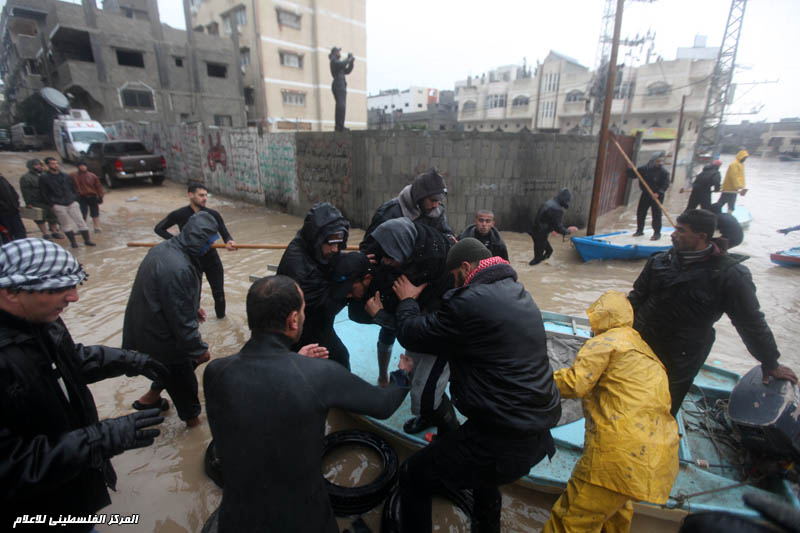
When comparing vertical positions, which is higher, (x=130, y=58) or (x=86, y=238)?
(x=130, y=58)

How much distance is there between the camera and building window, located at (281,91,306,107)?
28.0m

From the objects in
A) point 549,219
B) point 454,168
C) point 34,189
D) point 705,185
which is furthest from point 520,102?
point 34,189

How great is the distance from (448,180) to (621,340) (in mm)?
7651

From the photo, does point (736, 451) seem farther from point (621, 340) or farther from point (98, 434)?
point (98, 434)

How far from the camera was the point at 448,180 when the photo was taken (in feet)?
30.5

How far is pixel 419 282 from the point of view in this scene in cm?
265

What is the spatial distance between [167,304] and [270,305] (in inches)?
69.6

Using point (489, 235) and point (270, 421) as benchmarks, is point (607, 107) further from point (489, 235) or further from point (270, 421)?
point (270, 421)

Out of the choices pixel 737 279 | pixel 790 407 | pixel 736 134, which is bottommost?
pixel 790 407

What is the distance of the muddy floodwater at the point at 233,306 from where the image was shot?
263 centimetres

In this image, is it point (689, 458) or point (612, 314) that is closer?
point (612, 314)

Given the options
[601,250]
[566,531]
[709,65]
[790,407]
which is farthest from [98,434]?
[709,65]

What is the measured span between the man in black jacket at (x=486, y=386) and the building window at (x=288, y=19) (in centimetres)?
3157

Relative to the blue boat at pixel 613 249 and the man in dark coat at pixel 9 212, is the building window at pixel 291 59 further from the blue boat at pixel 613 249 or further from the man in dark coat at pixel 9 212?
the blue boat at pixel 613 249
